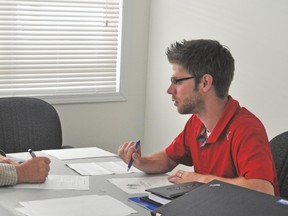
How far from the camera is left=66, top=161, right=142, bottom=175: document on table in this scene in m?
2.42

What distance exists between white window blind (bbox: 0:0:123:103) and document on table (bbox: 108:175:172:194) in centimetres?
169

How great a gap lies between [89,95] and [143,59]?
21.9 inches

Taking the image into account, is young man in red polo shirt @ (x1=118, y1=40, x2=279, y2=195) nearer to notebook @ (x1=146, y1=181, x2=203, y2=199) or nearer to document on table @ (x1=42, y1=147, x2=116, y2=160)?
notebook @ (x1=146, y1=181, x2=203, y2=199)

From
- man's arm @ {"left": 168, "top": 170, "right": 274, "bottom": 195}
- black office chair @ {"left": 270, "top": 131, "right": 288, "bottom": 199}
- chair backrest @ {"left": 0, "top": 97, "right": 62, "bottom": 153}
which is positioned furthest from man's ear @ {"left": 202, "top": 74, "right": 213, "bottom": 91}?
chair backrest @ {"left": 0, "top": 97, "right": 62, "bottom": 153}

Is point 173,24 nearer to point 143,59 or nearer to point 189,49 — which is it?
point 143,59

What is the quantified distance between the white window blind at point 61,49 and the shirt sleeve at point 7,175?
1.66m

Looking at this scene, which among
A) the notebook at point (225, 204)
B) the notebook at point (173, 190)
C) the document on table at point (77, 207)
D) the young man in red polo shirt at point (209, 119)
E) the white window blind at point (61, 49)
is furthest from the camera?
the white window blind at point (61, 49)

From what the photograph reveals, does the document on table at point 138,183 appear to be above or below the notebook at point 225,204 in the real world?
below

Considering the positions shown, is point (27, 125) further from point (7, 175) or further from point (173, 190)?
point (173, 190)

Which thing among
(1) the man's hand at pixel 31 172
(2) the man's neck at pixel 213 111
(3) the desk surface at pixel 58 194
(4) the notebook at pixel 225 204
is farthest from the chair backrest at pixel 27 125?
(4) the notebook at pixel 225 204

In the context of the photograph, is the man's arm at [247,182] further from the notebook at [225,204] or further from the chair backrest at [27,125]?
the chair backrest at [27,125]

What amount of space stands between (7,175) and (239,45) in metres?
1.84

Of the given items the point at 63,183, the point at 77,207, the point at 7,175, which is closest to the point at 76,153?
the point at 63,183

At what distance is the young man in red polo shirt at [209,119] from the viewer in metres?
2.19
